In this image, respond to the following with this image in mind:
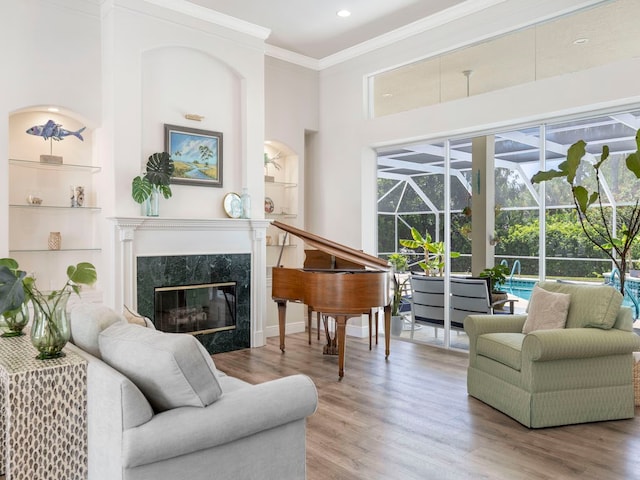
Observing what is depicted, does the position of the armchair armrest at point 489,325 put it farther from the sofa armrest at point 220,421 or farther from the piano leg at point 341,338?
the sofa armrest at point 220,421

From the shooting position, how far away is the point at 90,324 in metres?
2.41

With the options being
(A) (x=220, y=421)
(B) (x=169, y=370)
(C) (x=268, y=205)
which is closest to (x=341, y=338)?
(C) (x=268, y=205)

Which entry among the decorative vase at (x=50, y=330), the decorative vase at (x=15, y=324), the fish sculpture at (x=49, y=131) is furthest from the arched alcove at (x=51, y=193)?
the decorative vase at (x=50, y=330)

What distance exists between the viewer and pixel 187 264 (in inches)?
207

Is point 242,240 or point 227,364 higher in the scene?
point 242,240

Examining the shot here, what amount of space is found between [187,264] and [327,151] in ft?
8.79

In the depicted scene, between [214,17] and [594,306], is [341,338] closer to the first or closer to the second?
[594,306]

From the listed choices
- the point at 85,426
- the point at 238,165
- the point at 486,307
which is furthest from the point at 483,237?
the point at 85,426

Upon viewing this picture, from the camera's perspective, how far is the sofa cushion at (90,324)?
93.7 inches

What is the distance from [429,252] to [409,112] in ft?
5.51

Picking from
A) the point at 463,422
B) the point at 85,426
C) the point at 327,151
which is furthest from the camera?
the point at 327,151

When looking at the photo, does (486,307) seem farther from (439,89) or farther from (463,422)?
(439,89)

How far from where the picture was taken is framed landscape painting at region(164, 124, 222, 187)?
207 inches

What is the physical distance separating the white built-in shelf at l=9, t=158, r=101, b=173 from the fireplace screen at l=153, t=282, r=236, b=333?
4.64 feet
